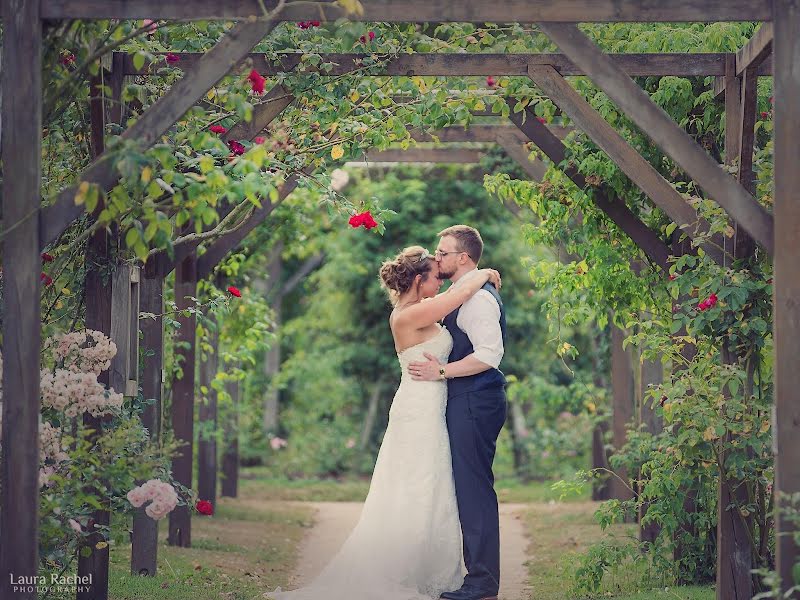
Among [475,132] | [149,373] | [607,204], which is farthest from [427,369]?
[475,132]

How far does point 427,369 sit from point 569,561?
1.70 m

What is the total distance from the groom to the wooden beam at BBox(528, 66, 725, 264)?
96cm

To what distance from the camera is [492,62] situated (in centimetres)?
647

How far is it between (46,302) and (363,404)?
1075cm

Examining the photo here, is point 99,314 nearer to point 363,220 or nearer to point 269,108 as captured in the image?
point 269,108

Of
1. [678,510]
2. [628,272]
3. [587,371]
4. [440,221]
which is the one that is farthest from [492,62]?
[587,371]

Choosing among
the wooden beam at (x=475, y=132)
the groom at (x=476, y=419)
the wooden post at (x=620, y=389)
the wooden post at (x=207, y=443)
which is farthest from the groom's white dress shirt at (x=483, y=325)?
the wooden post at (x=207, y=443)

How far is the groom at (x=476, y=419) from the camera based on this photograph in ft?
20.1

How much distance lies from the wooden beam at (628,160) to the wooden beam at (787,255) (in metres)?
1.14

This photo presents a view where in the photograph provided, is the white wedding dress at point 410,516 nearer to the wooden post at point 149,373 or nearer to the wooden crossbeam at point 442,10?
the wooden post at point 149,373

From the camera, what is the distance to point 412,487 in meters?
6.23

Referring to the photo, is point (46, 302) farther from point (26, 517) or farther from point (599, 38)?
point (599, 38)

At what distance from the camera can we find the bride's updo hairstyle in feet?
21.0

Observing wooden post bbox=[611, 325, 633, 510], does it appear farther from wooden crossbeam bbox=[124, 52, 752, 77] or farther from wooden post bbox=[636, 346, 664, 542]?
wooden crossbeam bbox=[124, 52, 752, 77]
